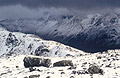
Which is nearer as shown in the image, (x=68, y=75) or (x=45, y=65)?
(x=68, y=75)

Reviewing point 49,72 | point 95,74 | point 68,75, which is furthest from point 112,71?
point 49,72

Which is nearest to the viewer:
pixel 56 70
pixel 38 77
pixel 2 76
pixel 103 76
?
pixel 103 76

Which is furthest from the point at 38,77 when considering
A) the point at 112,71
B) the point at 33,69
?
the point at 112,71

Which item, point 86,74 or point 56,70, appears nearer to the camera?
point 86,74

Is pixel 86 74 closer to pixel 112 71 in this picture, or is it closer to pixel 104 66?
pixel 112 71

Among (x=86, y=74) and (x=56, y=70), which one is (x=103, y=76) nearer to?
(x=86, y=74)

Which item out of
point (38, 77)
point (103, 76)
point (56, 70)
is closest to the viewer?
point (103, 76)

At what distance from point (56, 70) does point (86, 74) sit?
13.6 meters

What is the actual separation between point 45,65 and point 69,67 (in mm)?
12979

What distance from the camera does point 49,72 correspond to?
99125 millimetres

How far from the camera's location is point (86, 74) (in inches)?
3575

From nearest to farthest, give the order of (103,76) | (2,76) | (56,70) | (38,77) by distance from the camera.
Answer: (103,76), (38,77), (56,70), (2,76)

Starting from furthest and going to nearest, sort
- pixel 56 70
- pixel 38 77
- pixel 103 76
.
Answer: pixel 56 70
pixel 38 77
pixel 103 76

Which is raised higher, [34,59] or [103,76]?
[34,59]
